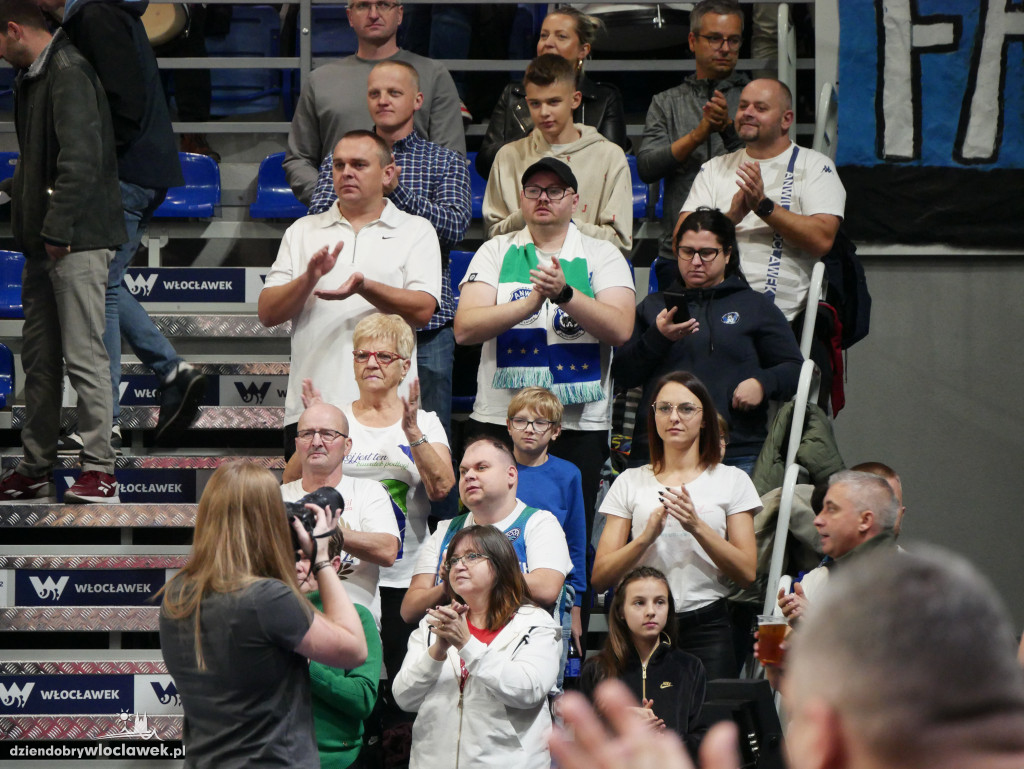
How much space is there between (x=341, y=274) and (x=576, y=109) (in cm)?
182

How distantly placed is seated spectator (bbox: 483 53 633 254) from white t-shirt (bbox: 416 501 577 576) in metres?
1.64

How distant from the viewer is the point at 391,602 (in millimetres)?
4551

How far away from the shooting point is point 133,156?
5.38 meters

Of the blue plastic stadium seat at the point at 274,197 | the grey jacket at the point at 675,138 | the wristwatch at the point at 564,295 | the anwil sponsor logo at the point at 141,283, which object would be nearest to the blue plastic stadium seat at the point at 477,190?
the blue plastic stadium seat at the point at 274,197

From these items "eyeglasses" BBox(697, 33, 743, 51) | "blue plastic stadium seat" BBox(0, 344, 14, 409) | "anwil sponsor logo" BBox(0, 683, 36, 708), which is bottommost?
"anwil sponsor logo" BBox(0, 683, 36, 708)

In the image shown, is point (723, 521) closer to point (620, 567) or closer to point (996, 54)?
point (620, 567)

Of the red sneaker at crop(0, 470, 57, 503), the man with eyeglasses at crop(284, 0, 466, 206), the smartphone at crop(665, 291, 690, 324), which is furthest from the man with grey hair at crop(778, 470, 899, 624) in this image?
the red sneaker at crop(0, 470, 57, 503)

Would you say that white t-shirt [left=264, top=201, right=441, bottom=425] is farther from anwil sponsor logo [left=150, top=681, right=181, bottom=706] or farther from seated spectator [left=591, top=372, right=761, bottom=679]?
anwil sponsor logo [left=150, top=681, right=181, bottom=706]

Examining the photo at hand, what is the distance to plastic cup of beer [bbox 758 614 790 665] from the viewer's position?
3.33 meters

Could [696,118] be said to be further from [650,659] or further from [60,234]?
[650,659]

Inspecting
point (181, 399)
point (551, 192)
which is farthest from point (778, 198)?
point (181, 399)

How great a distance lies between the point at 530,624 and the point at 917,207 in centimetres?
414

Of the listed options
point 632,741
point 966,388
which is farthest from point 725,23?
point 632,741

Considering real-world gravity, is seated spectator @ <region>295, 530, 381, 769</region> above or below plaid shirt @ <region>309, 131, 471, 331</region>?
below
